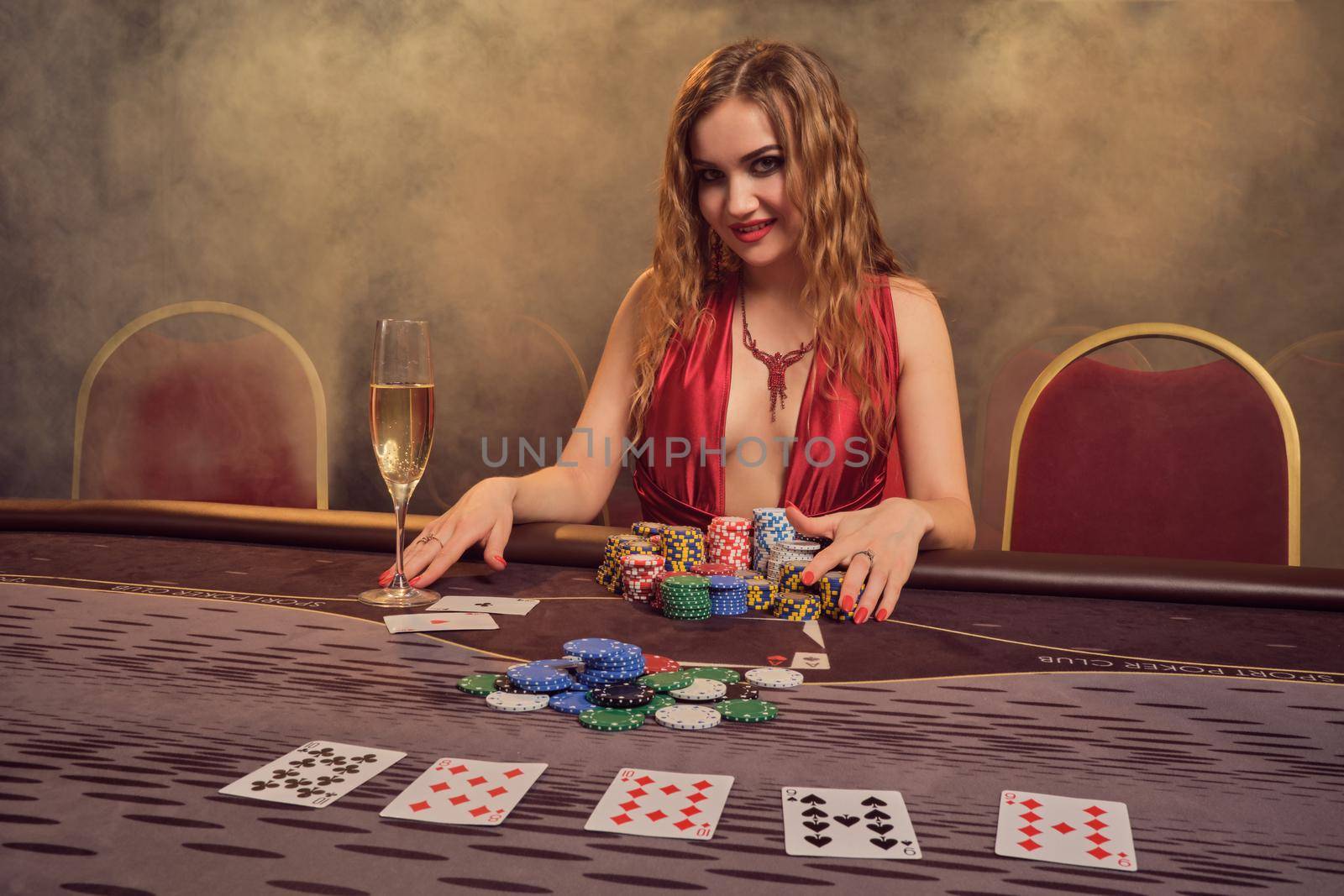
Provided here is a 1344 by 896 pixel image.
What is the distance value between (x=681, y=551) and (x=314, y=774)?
0.68 m

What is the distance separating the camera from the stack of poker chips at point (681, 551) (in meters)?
1.33

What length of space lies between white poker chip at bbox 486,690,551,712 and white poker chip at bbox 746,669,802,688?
0.19m

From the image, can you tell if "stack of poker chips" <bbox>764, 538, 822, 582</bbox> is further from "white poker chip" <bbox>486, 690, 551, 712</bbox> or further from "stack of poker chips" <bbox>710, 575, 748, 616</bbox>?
"white poker chip" <bbox>486, 690, 551, 712</bbox>

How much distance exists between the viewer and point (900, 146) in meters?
3.49

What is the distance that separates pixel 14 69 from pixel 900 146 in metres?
3.36

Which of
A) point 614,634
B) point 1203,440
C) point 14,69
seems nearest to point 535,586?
point 614,634

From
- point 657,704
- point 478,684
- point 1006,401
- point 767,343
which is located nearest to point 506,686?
point 478,684

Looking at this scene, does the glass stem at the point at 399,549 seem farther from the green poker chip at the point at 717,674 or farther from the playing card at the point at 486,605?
the green poker chip at the point at 717,674

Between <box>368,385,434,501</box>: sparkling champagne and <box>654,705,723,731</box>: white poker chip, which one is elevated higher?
<box>368,385,434,501</box>: sparkling champagne

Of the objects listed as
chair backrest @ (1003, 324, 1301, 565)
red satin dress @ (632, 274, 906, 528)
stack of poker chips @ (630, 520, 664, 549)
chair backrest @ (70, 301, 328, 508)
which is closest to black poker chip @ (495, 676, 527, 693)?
stack of poker chips @ (630, 520, 664, 549)

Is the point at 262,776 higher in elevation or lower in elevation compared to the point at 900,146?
lower

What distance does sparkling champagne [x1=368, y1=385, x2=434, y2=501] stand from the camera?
4.04 feet

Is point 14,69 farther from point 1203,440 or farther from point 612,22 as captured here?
point 1203,440

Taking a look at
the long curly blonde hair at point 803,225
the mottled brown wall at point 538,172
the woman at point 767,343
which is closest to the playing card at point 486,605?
the woman at point 767,343
